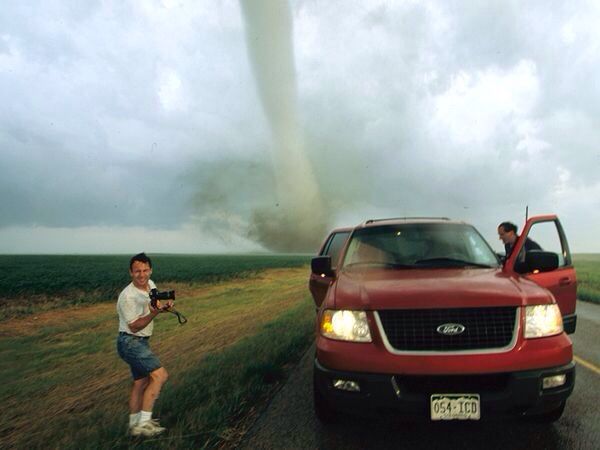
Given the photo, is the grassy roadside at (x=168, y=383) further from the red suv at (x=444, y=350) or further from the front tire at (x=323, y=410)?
the red suv at (x=444, y=350)

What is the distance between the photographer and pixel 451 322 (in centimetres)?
322

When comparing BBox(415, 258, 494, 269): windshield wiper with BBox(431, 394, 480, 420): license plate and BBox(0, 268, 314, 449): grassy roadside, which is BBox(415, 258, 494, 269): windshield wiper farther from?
BBox(0, 268, 314, 449): grassy roadside

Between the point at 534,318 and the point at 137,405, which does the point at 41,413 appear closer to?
the point at 137,405

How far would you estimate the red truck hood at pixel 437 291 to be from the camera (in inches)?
128

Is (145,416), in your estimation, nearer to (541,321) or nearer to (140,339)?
(140,339)

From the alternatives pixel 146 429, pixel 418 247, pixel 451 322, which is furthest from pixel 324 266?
pixel 146 429

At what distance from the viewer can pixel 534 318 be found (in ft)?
11.0

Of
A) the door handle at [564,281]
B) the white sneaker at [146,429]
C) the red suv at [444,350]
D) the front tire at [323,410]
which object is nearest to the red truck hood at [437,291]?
the red suv at [444,350]

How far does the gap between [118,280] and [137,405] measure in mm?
33465

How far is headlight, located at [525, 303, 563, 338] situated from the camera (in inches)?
130

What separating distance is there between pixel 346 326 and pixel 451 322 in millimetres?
741

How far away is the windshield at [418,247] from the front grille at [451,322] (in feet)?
3.67

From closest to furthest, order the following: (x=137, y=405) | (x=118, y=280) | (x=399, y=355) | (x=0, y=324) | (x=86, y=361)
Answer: (x=399, y=355) < (x=137, y=405) < (x=86, y=361) < (x=0, y=324) < (x=118, y=280)

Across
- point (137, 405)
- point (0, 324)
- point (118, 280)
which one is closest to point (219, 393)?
point (137, 405)
